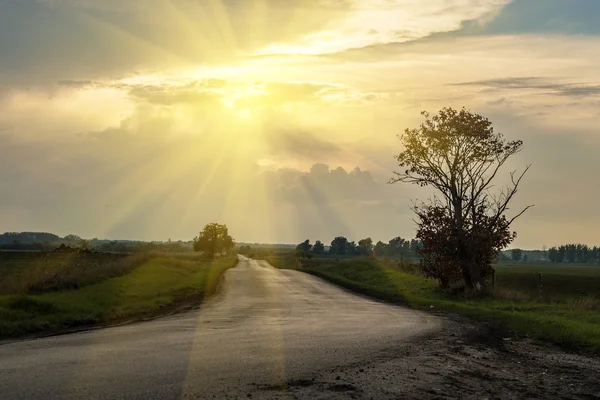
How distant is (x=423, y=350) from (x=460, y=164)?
842 inches

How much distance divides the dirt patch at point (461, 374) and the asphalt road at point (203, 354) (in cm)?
39

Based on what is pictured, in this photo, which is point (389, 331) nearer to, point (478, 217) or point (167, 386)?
point (167, 386)

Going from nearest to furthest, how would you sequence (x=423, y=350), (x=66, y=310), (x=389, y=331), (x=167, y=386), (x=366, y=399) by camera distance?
1. (x=366, y=399)
2. (x=167, y=386)
3. (x=423, y=350)
4. (x=389, y=331)
5. (x=66, y=310)

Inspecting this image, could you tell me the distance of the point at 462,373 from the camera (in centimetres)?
1170

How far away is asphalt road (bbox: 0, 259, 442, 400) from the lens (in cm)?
991

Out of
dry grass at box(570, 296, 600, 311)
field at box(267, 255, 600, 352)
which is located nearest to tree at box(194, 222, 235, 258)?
field at box(267, 255, 600, 352)

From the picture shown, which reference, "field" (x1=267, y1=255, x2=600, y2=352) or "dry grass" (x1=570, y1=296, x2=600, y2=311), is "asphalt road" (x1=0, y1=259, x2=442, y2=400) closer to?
"field" (x1=267, y1=255, x2=600, y2=352)

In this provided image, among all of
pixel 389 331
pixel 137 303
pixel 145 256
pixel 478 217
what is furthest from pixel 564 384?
pixel 145 256

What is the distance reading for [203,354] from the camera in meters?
13.5

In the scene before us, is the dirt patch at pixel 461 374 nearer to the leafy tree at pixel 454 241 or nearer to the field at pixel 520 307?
the field at pixel 520 307

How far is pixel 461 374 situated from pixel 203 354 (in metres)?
5.69

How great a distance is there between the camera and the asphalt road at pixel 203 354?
991 centimetres

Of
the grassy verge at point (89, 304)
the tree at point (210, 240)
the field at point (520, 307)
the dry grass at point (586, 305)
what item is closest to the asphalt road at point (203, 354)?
the grassy verge at point (89, 304)

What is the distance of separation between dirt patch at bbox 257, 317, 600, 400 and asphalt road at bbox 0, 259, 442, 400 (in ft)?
1.27
